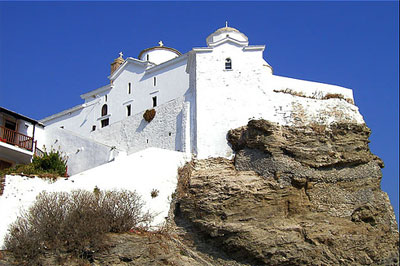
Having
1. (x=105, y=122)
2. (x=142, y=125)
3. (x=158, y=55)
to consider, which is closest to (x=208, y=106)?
(x=142, y=125)

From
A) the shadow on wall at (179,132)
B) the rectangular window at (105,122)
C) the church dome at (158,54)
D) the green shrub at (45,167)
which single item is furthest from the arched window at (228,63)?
the rectangular window at (105,122)

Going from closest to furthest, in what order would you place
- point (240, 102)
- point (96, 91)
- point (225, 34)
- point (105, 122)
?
point (240, 102), point (225, 34), point (105, 122), point (96, 91)

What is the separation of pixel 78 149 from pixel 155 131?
4825 mm

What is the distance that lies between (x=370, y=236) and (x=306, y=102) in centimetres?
839

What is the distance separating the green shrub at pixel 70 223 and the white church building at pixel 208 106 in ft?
21.8

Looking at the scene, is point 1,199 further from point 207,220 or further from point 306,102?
point 306,102

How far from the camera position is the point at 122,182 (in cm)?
2414

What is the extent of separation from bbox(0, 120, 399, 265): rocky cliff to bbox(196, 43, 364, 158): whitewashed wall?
83 cm

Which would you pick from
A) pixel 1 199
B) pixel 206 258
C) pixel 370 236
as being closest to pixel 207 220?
pixel 206 258

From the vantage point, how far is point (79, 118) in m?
37.2

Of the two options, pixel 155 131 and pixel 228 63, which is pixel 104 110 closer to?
pixel 155 131

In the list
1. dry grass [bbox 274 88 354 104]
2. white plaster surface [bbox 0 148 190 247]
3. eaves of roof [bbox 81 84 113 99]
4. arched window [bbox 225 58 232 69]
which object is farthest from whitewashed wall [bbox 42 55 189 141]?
white plaster surface [bbox 0 148 190 247]

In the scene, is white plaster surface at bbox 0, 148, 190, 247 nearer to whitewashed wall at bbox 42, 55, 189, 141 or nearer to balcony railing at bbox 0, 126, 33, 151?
balcony railing at bbox 0, 126, 33, 151

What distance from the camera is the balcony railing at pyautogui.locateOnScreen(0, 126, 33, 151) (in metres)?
28.8
